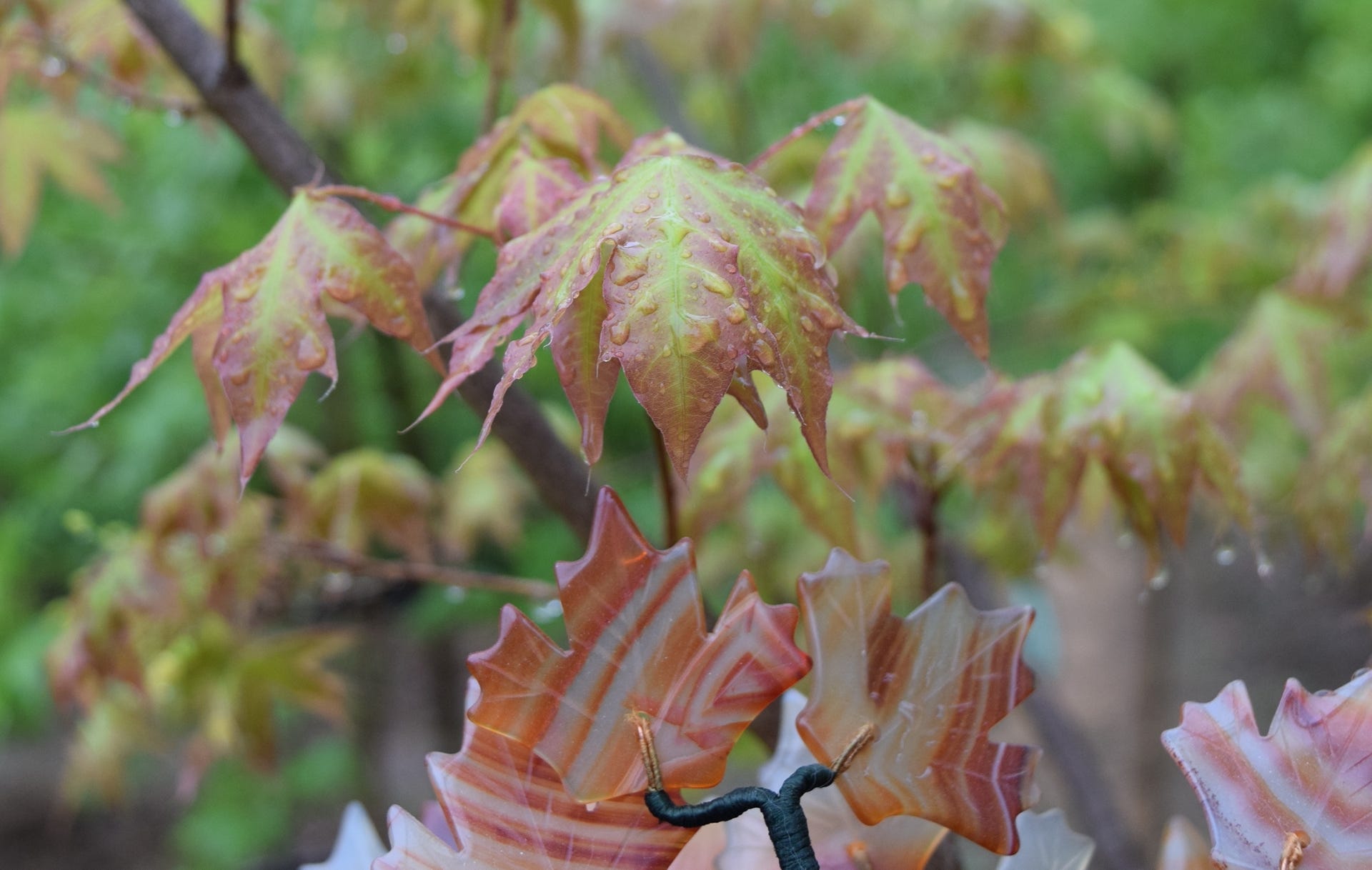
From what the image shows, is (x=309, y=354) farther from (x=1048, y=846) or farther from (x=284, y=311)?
(x=1048, y=846)

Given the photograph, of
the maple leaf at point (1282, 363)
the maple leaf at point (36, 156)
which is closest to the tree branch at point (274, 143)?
the maple leaf at point (36, 156)

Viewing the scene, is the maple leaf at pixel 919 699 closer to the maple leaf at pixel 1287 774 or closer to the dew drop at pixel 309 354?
the maple leaf at pixel 1287 774

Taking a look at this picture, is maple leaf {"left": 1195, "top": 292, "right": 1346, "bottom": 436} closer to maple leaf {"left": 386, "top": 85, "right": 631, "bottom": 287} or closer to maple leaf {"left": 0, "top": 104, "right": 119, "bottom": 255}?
maple leaf {"left": 386, "top": 85, "right": 631, "bottom": 287}

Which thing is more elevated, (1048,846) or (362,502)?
(362,502)

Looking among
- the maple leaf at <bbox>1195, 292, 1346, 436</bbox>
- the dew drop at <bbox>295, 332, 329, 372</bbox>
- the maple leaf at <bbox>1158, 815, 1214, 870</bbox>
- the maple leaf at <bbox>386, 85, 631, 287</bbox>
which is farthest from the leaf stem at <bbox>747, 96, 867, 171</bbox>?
the maple leaf at <bbox>1195, 292, 1346, 436</bbox>

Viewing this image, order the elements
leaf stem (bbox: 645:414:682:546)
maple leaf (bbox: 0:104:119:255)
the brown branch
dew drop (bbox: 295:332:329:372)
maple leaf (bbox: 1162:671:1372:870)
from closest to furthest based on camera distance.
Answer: maple leaf (bbox: 1162:671:1372:870) < dew drop (bbox: 295:332:329:372) < leaf stem (bbox: 645:414:682:546) < the brown branch < maple leaf (bbox: 0:104:119:255)

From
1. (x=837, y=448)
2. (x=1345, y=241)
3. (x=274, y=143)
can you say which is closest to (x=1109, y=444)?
(x=837, y=448)
